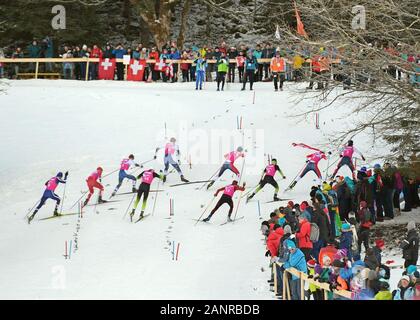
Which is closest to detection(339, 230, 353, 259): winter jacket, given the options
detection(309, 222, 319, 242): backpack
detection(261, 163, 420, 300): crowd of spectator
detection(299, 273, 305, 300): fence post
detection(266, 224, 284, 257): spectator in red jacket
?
detection(261, 163, 420, 300): crowd of spectator

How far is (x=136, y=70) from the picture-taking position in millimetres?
40156

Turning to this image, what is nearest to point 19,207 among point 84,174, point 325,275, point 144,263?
point 84,174

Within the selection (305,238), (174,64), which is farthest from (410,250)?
(174,64)

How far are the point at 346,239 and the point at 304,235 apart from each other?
0.98m

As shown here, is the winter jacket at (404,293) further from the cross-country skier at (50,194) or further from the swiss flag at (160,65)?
the swiss flag at (160,65)

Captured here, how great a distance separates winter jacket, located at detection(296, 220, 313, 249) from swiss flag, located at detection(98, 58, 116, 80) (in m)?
22.9

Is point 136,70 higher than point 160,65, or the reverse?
point 160,65

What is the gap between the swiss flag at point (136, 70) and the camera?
39.9 meters

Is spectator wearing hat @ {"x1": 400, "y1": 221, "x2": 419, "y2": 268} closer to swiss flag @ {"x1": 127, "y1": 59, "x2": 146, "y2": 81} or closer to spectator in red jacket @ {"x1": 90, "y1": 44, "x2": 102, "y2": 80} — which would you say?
swiss flag @ {"x1": 127, "y1": 59, "x2": 146, "y2": 81}

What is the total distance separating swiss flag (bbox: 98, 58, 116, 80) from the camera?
4012cm

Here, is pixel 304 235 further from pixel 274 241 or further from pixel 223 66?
pixel 223 66

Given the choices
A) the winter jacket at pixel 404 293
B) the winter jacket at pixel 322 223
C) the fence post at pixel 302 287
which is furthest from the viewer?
the winter jacket at pixel 322 223

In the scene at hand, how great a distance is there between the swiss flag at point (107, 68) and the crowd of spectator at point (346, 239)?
17.5m

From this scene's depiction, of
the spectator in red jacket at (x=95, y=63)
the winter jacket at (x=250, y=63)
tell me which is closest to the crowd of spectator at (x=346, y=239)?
the winter jacket at (x=250, y=63)
